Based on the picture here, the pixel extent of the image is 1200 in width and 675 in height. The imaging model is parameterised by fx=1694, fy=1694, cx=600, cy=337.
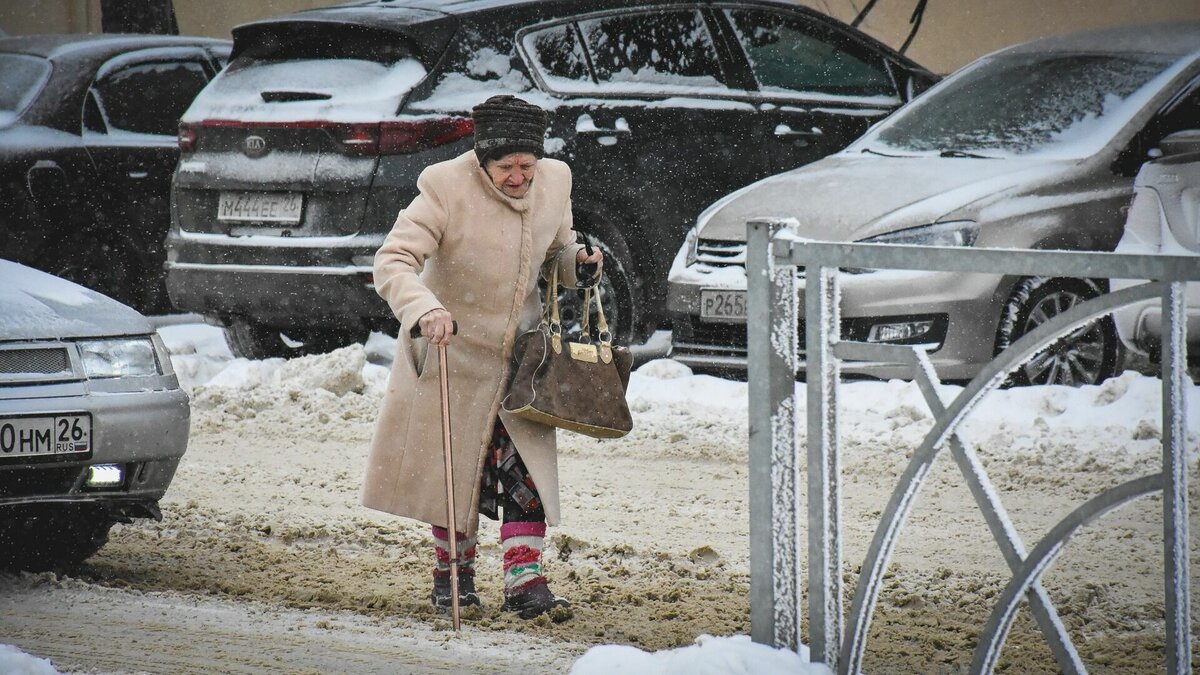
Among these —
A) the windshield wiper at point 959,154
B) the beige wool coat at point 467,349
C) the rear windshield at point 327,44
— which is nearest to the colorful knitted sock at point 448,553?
the beige wool coat at point 467,349

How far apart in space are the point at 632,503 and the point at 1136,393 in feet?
7.99

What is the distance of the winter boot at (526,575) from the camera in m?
4.71

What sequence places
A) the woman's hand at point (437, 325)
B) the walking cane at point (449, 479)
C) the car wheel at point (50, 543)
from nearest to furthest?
the woman's hand at point (437, 325)
the walking cane at point (449, 479)
the car wheel at point (50, 543)

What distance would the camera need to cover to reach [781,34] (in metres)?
9.57

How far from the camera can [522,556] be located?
4.75 metres

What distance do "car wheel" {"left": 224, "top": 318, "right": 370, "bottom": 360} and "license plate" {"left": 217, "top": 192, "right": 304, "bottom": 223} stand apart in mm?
943

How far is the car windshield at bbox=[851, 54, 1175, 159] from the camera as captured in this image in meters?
8.16

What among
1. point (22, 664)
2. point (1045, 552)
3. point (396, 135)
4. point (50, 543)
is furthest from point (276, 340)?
point (1045, 552)

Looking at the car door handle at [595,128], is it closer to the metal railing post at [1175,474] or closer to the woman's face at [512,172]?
the woman's face at [512,172]

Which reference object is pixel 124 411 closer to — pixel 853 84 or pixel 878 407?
pixel 878 407

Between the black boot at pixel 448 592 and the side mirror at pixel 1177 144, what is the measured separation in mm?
4466

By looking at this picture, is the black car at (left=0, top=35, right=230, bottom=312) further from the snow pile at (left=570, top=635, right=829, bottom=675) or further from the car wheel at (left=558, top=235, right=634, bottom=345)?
the snow pile at (left=570, top=635, right=829, bottom=675)

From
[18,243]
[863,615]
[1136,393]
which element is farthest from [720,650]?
[18,243]

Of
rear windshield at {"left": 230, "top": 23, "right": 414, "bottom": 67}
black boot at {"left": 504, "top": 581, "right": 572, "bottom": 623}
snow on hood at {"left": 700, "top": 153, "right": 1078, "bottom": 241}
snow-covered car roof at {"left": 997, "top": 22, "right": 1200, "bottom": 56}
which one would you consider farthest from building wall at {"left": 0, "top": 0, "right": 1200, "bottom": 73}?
black boot at {"left": 504, "top": 581, "right": 572, "bottom": 623}
